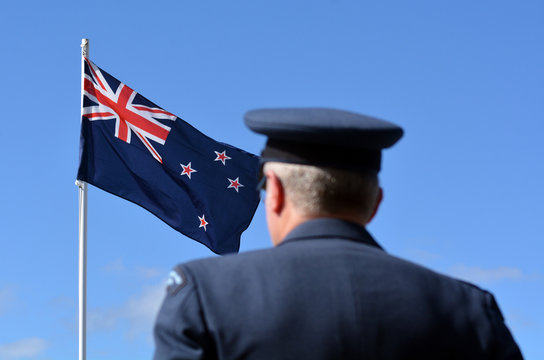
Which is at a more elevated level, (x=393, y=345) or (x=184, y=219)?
(x=393, y=345)

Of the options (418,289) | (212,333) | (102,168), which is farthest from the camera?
(102,168)

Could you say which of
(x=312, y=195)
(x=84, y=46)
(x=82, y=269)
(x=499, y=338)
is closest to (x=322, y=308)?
(x=312, y=195)

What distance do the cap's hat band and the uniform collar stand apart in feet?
0.65

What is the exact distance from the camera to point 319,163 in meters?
2.93

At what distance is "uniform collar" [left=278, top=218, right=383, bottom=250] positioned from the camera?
9.37ft

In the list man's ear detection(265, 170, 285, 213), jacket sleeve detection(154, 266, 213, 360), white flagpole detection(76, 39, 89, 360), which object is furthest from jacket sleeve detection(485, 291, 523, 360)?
white flagpole detection(76, 39, 89, 360)

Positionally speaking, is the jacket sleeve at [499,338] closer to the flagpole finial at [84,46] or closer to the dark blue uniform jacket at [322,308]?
the dark blue uniform jacket at [322,308]

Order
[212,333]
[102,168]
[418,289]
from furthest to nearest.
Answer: [102,168] < [418,289] < [212,333]

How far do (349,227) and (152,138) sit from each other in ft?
33.2

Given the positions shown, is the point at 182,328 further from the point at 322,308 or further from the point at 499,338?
the point at 499,338

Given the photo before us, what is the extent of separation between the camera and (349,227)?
2.89 metres

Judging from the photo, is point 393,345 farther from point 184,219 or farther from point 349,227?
point 184,219

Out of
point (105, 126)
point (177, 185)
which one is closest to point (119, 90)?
point (105, 126)

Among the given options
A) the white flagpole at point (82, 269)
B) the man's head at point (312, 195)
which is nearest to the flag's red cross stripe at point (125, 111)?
the white flagpole at point (82, 269)
